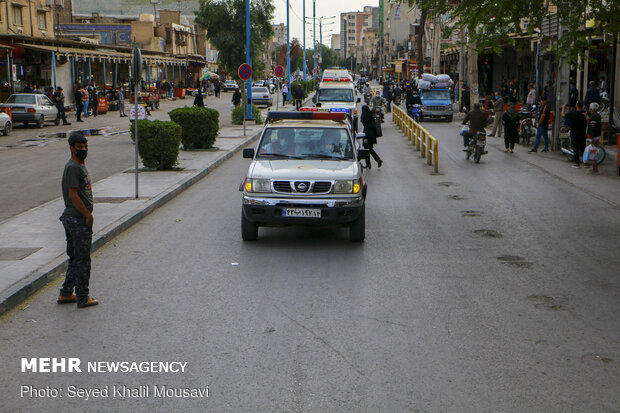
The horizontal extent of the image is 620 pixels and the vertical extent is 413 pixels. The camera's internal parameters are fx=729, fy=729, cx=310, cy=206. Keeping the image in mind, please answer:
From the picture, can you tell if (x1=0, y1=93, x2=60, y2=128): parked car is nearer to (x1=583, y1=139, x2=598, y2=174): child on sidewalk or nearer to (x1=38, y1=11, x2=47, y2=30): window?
(x1=38, y1=11, x2=47, y2=30): window

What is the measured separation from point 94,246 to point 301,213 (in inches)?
114

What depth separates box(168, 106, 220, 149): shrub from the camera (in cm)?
2347

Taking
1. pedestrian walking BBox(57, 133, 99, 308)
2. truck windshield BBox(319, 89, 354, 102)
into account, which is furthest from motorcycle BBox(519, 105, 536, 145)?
pedestrian walking BBox(57, 133, 99, 308)

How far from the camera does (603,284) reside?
8.45m

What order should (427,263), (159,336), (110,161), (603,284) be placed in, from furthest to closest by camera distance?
(110,161)
(427,263)
(603,284)
(159,336)

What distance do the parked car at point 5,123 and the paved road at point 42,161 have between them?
335 mm

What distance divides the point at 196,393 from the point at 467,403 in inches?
75.9

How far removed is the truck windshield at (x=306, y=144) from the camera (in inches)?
435

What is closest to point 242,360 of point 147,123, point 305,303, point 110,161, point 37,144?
point 305,303

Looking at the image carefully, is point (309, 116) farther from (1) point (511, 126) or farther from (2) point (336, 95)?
(2) point (336, 95)

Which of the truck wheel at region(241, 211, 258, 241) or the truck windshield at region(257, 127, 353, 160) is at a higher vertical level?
the truck windshield at region(257, 127, 353, 160)

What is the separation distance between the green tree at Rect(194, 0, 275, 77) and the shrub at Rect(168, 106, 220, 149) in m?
17.9

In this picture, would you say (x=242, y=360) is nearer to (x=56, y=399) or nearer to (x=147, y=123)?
(x=56, y=399)

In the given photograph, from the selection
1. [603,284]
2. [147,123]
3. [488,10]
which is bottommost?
[603,284]
